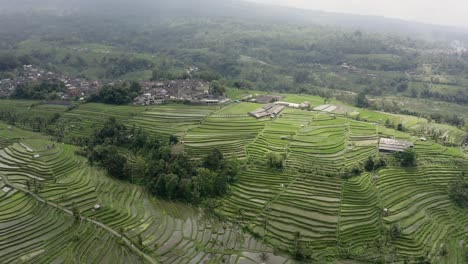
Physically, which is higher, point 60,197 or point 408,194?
point 408,194

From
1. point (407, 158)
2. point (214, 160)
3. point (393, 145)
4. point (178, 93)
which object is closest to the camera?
point (407, 158)

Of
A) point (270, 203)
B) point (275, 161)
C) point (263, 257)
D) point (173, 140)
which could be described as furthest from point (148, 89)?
point (263, 257)

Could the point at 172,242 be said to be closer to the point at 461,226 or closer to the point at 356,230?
the point at 356,230

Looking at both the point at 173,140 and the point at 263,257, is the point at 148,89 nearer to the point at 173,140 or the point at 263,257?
the point at 173,140

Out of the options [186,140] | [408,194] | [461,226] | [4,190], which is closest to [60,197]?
[4,190]

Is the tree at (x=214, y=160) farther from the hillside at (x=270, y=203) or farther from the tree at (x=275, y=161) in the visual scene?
the tree at (x=275, y=161)

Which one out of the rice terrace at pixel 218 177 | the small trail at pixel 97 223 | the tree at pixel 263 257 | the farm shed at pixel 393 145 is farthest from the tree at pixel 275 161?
the small trail at pixel 97 223

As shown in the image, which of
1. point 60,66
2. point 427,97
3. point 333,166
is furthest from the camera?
point 60,66
